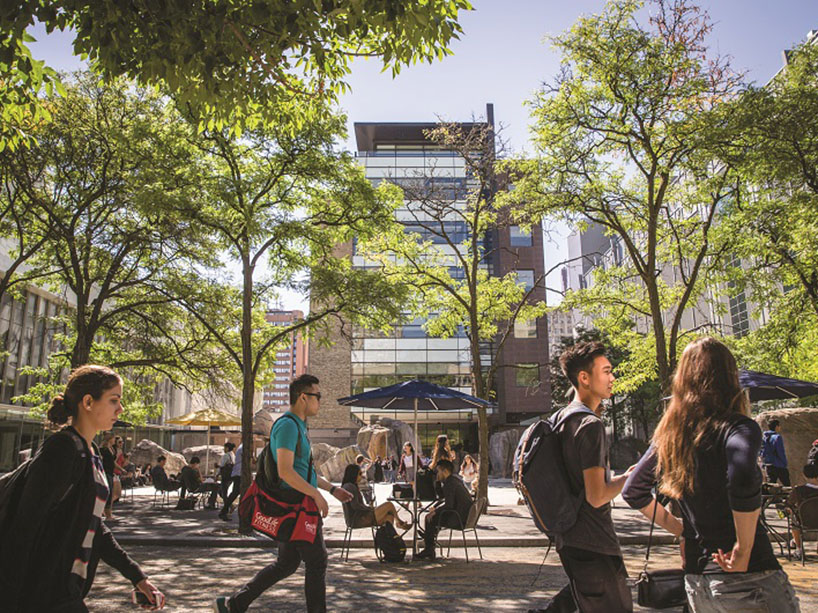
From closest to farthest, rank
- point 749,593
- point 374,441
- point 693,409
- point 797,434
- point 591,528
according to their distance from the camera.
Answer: point 749,593, point 693,409, point 591,528, point 797,434, point 374,441

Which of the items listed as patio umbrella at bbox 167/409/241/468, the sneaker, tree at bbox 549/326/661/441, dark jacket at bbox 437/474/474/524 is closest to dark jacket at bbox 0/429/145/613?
dark jacket at bbox 437/474/474/524

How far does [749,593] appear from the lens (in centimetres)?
238

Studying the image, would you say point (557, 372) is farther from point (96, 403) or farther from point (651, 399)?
point (96, 403)

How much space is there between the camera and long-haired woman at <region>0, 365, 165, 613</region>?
229 centimetres

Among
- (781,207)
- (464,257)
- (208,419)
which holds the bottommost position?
(208,419)

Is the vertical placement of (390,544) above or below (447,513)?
below

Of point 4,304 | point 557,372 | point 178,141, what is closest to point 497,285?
point 178,141

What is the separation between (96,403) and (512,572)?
6.45 meters

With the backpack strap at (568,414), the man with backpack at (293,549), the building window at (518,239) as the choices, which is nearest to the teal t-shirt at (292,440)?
the man with backpack at (293,549)

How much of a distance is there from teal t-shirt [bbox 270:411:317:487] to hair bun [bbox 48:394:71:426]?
1.79m

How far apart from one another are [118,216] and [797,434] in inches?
674

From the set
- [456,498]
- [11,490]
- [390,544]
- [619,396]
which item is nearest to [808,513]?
[456,498]

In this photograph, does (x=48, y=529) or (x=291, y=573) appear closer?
(x=48, y=529)

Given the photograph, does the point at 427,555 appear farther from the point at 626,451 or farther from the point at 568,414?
the point at 626,451
